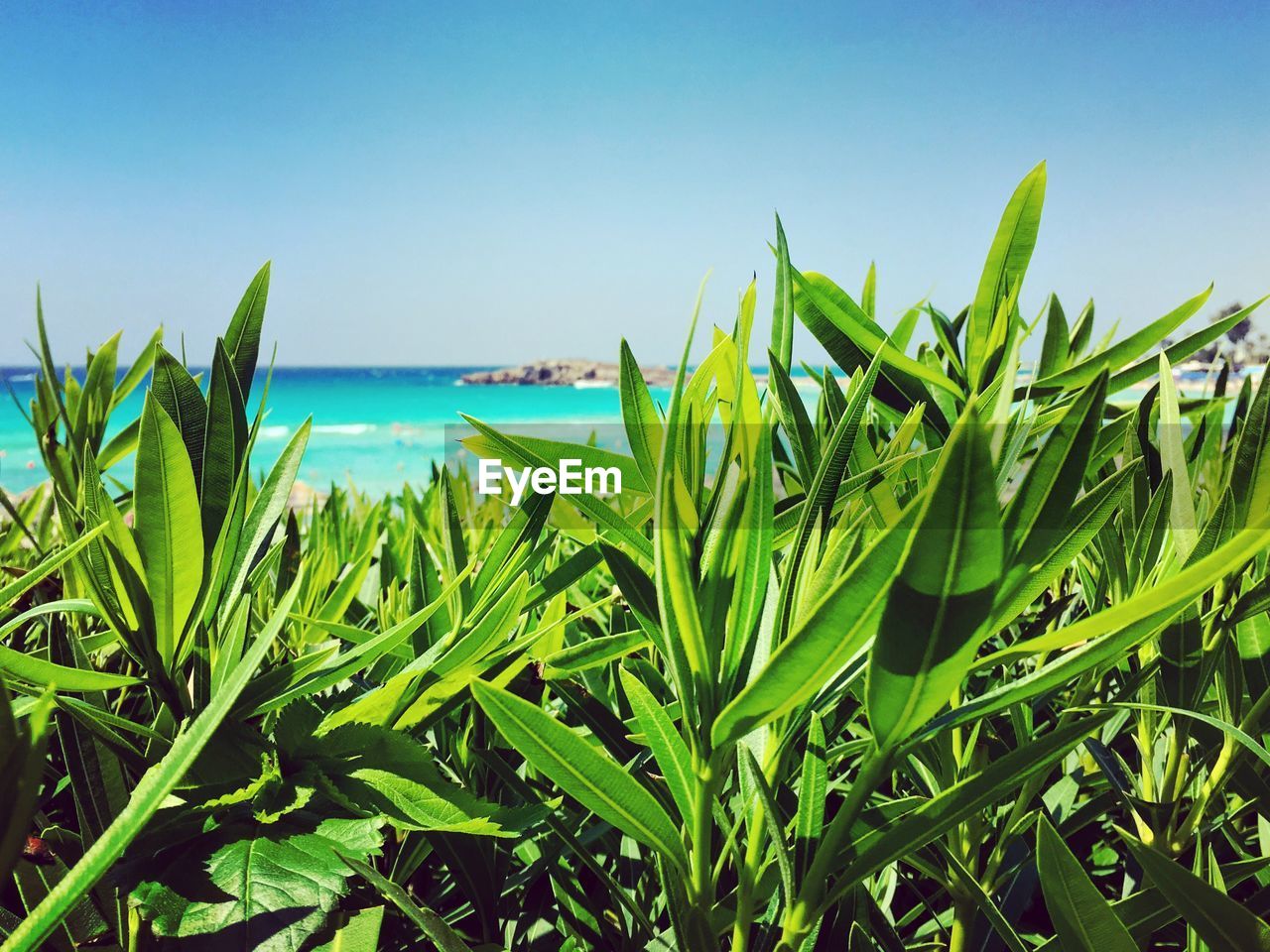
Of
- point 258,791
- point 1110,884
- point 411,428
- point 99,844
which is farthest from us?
point 411,428

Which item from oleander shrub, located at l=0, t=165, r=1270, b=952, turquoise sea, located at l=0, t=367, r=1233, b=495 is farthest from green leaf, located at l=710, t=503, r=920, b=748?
turquoise sea, located at l=0, t=367, r=1233, b=495

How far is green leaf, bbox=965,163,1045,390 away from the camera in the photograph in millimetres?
443

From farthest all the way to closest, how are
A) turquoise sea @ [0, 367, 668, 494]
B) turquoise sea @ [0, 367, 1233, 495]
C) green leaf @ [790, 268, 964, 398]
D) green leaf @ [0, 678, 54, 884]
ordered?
turquoise sea @ [0, 367, 668, 494]
turquoise sea @ [0, 367, 1233, 495]
green leaf @ [790, 268, 964, 398]
green leaf @ [0, 678, 54, 884]

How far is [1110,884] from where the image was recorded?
497mm

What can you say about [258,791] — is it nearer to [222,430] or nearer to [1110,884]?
[222,430]

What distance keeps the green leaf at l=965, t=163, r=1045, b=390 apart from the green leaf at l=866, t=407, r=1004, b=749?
32 centimetres

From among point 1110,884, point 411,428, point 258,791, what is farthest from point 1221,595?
point 411,428

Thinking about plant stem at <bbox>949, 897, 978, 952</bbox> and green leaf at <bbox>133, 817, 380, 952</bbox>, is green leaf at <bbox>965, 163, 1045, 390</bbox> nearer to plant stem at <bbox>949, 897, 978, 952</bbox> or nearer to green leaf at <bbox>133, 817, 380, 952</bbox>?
plant stem at <bbox>949, 897, 978, 952</bbox>

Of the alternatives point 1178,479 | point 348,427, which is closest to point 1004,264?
point 1178,479

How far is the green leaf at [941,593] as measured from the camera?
17 centimetres

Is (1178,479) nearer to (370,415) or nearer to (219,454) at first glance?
(219,454)

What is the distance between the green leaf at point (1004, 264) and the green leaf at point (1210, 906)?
301 mm

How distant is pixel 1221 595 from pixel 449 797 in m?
0.34

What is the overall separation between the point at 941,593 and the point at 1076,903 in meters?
0.14
